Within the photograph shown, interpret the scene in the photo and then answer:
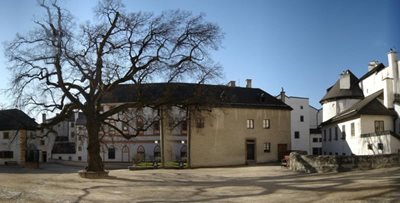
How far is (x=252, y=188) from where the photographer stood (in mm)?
19484

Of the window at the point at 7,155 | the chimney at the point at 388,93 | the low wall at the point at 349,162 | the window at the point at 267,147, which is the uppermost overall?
the chimney at the point at 388,93

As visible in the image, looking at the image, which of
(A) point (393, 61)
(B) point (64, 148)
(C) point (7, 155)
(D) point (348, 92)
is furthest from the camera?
(B) point (64, 148)

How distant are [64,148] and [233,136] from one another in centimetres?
4960

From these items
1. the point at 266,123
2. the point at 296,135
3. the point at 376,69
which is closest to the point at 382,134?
the point at 376,69

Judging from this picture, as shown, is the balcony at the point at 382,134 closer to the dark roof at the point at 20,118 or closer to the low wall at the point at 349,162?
the low wall at the point at 349,162

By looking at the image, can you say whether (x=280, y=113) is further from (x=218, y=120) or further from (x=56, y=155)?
(x=56, y=155)

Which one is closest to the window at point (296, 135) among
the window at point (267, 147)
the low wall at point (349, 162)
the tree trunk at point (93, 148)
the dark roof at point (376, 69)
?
the window at point (267, 147)

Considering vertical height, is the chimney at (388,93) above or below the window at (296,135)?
above

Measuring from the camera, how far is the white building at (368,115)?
38.1 m

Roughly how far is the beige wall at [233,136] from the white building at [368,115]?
6.34 metres

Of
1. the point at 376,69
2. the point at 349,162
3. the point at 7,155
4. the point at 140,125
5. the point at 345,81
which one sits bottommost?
the point at 7,155

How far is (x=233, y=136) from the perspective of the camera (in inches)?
1930

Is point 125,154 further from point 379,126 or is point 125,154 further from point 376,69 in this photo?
point 379,126

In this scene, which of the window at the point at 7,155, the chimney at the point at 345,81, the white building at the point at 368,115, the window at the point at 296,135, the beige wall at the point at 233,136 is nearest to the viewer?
the white building at the point at 368,115
